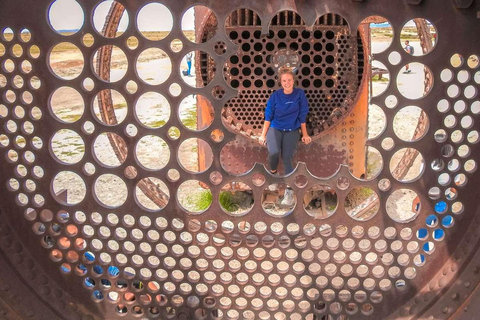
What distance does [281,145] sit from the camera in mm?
3572

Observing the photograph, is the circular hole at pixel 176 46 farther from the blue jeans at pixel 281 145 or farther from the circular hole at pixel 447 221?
the circular hole at pixel 447 221

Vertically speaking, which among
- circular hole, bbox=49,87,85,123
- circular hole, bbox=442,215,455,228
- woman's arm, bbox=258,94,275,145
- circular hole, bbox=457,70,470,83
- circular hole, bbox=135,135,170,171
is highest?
circular hole, bbox=457,70,470,83

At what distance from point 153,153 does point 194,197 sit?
182 centimetres

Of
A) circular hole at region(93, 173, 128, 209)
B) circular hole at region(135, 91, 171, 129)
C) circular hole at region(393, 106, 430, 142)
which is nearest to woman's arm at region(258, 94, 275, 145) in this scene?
circular hole at region(93, 173, 128, 209)

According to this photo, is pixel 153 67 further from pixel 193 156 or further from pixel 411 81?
pixel 193 156

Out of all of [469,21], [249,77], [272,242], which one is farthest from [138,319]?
[249,77]

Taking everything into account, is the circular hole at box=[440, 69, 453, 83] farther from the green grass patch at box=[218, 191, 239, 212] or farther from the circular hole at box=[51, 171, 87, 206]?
the circular hole at box=[51, 171, 87, 206]

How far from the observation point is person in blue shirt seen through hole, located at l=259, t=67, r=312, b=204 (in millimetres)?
3004

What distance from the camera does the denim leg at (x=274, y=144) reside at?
340 centimetres

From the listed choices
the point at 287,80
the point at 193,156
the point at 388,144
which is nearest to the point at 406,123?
the point at 193,156

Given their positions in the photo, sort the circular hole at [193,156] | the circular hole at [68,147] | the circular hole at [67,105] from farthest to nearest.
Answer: the circular hole at [67,105] → the circular hole at [68,147] → the circular hole at [193,156]

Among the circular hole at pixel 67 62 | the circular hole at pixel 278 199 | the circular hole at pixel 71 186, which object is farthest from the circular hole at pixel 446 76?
the circular hole at pixel 67 62

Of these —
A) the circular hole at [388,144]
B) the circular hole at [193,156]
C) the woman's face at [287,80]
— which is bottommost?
the circular hole at [193,156]

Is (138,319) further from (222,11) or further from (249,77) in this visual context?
(249,77)
